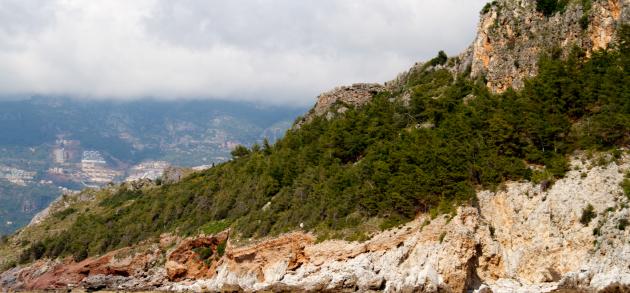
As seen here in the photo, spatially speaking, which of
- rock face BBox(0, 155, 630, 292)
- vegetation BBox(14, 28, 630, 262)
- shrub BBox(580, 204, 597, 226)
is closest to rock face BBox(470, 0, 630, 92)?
vegetation BBox(14, 28, 630, 262)

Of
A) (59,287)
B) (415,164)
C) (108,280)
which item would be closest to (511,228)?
(415,164)

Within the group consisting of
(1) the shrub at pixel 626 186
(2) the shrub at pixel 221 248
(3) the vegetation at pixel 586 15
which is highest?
(3) the vegetation at pixel 586 15

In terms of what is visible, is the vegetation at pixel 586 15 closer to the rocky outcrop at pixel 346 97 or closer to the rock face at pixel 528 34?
the rock face at pixel 528 34

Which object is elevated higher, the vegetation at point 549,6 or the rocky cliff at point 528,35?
the vegetation at point 549,6

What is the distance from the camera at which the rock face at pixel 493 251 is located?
50.1 meters

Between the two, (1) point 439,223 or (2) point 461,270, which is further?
(1) point 439,223

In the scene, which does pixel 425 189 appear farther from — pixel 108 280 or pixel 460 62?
pixel 108 280

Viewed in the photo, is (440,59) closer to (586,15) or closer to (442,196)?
(586,15)

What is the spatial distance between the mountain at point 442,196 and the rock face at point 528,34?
6.4 inches

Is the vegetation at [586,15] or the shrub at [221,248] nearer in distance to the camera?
the vegetation at [586,15]

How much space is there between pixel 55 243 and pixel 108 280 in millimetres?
24690

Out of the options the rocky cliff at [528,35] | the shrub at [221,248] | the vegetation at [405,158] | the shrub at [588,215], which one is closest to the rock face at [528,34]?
the rocky cliff at [528,35]

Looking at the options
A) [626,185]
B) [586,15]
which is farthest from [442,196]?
[586,15]

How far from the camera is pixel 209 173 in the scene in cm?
12100
